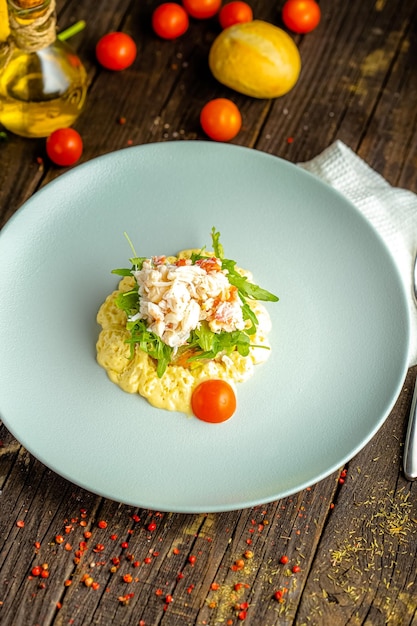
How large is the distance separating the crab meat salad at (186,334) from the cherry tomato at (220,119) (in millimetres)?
938

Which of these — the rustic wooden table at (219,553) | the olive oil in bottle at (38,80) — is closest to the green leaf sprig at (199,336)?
the rustic wooden table at (219,553)

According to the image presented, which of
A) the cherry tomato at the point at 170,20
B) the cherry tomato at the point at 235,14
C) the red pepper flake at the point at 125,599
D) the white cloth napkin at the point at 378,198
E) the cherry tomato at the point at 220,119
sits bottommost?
the red pepper flake at the point at 125,599

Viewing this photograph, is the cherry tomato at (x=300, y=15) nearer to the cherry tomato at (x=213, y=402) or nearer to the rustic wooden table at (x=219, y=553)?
the rustic wooden table at (x=219, y=553)

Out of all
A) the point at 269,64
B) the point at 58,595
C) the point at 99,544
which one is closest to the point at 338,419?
the point at 99,544

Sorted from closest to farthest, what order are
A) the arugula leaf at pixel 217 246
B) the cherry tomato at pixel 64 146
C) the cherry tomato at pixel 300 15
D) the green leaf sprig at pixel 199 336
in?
the green leaf sprig at pixel 199 336
the arugula leaf at pixel 217 246
the cherry tomato at pixel 64 146
the cherry tomato at pixel 300 15

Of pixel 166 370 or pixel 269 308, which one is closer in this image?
pixel 166 370

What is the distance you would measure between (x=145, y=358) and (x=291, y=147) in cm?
156

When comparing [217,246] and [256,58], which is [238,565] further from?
[256,58]

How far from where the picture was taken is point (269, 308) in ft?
11.0

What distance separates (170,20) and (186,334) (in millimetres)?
2042

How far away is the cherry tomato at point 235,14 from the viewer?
4.24 m

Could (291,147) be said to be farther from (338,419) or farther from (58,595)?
(58,595)

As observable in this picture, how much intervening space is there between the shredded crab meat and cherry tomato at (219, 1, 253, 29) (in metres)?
1.79

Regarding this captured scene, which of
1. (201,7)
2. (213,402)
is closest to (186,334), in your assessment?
(213,402)
